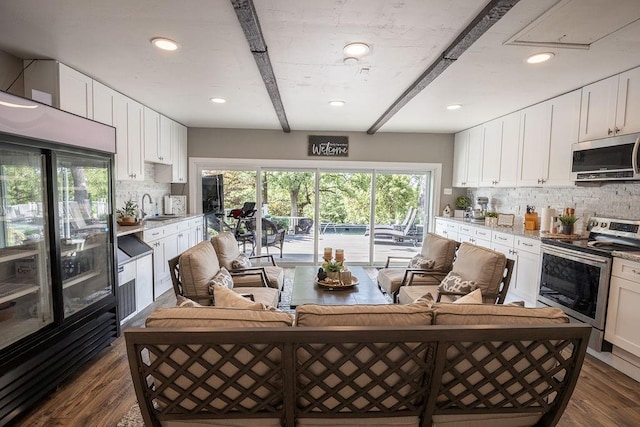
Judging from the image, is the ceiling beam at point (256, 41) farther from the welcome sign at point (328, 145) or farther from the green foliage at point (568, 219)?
the green foliage at point (568, 219)

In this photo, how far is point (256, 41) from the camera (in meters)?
2.17

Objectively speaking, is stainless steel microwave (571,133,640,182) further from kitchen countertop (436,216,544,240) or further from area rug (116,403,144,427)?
area rug (116,403,144,427)

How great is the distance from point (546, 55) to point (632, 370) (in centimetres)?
247

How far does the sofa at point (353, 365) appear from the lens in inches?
51.3

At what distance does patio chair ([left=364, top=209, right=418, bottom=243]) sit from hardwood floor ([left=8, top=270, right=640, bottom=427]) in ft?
11.6

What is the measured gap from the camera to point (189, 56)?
2531mm

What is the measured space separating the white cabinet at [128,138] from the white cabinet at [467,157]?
4726 millimetres

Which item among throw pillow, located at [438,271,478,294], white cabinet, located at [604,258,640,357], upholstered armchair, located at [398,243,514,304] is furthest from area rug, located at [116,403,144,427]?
white cabinet, located at [604,258,640,357]

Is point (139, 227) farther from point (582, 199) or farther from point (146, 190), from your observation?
point (582, 199)

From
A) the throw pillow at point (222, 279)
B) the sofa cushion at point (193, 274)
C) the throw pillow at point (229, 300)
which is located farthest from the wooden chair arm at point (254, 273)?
the throw pillow at point (229, 300)

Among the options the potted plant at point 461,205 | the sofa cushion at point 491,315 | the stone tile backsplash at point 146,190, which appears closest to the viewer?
the sofa cushion at point 491,315

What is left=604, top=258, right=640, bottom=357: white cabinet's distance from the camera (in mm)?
2396

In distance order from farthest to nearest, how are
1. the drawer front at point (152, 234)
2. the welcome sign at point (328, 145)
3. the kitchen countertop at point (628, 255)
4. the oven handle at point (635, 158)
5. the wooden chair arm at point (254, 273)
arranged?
1. the welcome sign at point (328, 145)
2. the drawer front at point (152, 234)
3. the wooden chair arm at point (254, 273)
4. the oven handle at point (635, 158)
5. the kitchen countertop at point (628, 255)

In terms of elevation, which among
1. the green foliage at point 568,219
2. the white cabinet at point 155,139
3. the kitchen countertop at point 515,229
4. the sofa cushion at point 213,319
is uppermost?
the white cabinet at point 155,139
